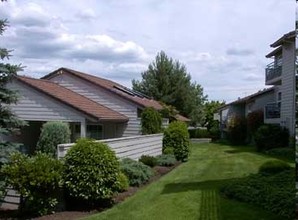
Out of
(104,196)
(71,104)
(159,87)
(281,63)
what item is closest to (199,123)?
(159,87)

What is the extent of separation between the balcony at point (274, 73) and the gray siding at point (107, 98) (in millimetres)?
12279

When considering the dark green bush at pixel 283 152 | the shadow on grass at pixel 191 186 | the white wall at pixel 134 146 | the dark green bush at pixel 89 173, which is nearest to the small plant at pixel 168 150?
the white wall at pixel 134 146

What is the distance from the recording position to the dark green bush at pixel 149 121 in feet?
83.2

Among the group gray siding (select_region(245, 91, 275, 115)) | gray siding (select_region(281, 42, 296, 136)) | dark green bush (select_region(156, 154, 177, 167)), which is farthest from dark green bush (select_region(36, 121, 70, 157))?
gray siding (select_region(245, 91, 275, 115))

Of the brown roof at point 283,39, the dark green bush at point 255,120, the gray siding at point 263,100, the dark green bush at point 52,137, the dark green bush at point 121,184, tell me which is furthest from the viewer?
the gray siding at point 263,100

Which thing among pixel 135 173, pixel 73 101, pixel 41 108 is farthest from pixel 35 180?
pixel 73 101

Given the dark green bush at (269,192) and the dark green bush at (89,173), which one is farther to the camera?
the dark green bush at (89,173)

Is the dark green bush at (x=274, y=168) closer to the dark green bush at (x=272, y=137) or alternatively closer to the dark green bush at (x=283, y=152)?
the dark green bush at (x=283, y=152)

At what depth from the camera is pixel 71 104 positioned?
21.7m

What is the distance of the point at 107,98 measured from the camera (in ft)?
90.5

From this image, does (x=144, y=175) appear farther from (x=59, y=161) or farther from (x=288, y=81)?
(x=288, y=81)

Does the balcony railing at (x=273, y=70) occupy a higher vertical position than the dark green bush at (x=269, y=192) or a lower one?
higher

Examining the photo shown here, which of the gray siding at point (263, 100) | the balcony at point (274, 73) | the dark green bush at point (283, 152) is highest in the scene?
the balcony at point (274, 73)

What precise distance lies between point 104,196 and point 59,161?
1.32 meters
